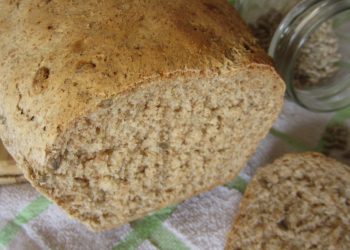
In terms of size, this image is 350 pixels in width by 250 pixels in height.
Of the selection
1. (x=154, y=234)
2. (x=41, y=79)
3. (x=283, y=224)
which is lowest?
(x=154, y=234)

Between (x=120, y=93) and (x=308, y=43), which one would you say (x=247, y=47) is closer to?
(x=120, y=93)

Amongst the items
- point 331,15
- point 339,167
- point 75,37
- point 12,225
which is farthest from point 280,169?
point 12,225

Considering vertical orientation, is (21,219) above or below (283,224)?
below

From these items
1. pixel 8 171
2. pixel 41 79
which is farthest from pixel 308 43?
pixel 8 171

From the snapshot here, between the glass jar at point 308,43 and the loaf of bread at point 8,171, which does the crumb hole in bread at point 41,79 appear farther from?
the glass jar at point 308,43

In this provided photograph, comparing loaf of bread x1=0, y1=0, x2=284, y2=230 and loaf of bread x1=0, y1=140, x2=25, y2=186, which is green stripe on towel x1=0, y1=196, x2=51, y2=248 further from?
loaf of bread x1=0, y1=0, x2=284, y2=230

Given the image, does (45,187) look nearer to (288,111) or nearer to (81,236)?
(81,236)

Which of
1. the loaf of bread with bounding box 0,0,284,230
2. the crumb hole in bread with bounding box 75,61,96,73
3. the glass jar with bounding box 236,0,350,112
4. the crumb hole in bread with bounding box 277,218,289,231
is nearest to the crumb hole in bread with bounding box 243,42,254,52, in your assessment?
the loaf of bread with bounding box 0,0,284,230

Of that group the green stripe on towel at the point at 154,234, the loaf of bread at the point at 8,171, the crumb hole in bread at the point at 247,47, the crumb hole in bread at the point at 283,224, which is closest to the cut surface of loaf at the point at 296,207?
the crumb hole in bread at the point at 283,224
